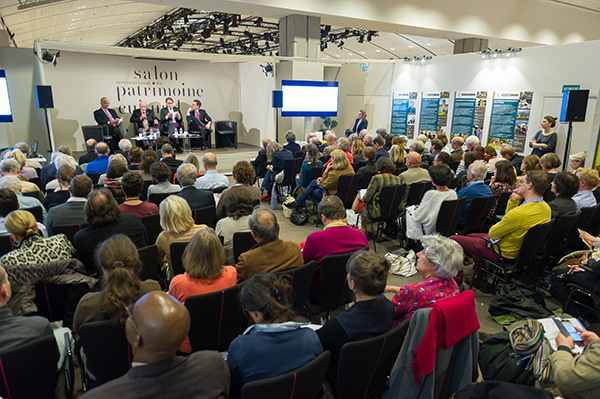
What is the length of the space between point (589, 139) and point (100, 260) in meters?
9.01

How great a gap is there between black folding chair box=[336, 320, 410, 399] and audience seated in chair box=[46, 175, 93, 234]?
261cm

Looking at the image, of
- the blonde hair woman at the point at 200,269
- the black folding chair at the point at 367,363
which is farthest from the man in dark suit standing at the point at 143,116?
the black folding chair at the point at 367,363

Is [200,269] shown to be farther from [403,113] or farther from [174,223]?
[403,113]

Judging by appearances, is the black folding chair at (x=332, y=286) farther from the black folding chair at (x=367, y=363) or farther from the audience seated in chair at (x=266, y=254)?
the black folding chair at (x=367, y=363)

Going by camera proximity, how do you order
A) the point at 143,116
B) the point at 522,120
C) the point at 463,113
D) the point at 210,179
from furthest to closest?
the point at 143,116
the point at 463,113
the point at 522,120
the point at 210,179

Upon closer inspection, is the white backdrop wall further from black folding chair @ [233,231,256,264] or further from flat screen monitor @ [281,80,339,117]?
black folding chair @ [233,231,256,264]

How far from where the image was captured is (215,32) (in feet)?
59.2

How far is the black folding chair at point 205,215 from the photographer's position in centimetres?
385

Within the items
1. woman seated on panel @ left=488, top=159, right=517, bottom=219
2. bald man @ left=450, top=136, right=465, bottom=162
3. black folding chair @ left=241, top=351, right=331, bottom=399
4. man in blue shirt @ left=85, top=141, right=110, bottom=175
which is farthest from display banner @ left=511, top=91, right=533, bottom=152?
black folding chair @ left=241, top=351, right=331, bottom=399

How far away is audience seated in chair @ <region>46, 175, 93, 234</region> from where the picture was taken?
11.1ft

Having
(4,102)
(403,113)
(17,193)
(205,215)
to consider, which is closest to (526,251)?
(205,215)

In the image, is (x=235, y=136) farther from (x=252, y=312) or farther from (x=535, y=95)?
(x=252, y=312)

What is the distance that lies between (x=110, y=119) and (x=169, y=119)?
1643 millimetres

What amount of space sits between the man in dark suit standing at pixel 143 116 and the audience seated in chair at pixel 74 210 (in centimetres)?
859
